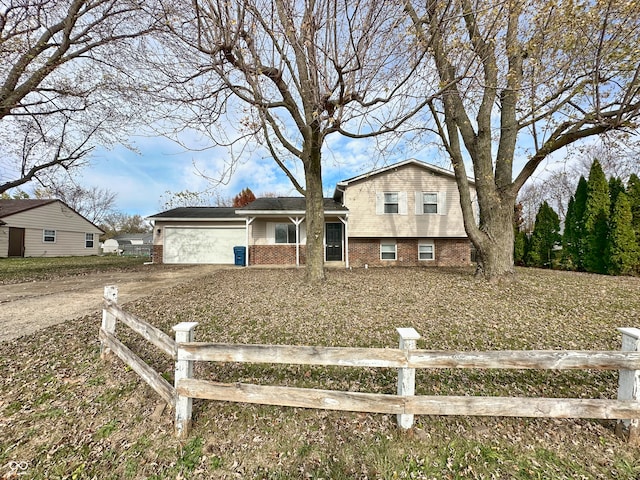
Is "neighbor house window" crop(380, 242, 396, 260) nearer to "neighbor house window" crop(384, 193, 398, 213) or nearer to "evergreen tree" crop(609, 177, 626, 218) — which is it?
"neighbor house window" crop(384, 193, 398, 213)

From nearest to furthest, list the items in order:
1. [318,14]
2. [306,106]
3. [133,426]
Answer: [133,426], [318,14], [306,106]

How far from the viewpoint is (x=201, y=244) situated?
51.3 feet

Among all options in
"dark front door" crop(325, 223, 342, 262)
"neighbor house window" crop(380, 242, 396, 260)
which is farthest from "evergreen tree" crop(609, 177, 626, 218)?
"dark front door" crop(325, 223, 342, 262)

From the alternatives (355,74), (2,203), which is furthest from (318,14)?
(2,203)

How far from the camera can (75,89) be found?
9180mm

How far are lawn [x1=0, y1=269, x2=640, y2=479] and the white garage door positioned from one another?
10493 mm

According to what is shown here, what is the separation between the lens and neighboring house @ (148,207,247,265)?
50.5 ft

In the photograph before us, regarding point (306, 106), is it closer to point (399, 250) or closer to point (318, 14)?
point (318, 14)

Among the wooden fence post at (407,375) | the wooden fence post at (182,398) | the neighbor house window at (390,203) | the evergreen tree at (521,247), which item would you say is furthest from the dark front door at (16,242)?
the evergreen tree at (521,247)

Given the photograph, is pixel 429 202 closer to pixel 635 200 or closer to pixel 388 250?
pixel 388 250

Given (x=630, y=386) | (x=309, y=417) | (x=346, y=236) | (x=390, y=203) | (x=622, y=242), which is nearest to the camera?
(x=630, y=386)

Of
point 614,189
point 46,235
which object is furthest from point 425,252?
point 46,235

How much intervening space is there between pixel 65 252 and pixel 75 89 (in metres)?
21.7

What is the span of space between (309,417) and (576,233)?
612 inches
